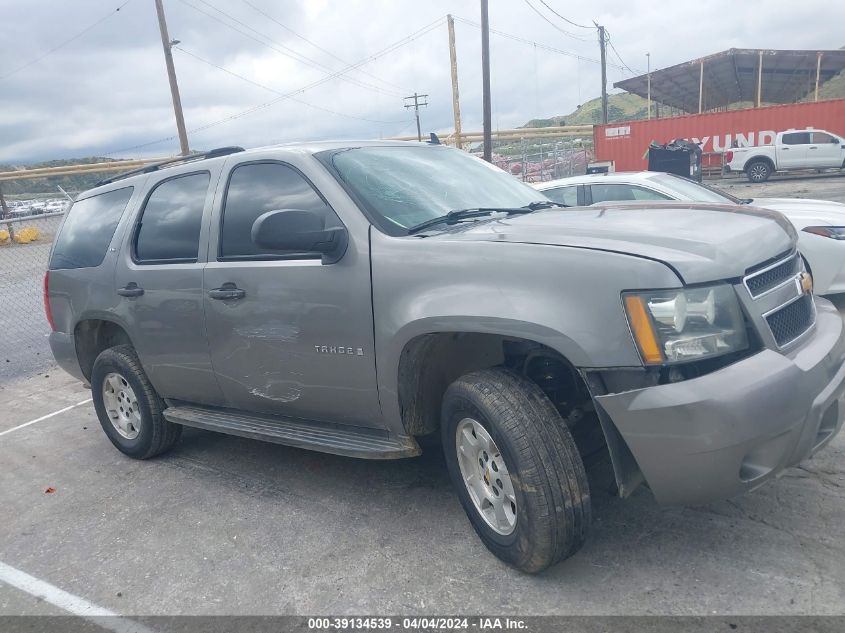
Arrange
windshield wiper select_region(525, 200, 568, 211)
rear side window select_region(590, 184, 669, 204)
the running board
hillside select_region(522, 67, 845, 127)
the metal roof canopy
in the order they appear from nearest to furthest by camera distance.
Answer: the running board
windshield wiper select_region(525, 200, 568, 211)
rear side window select_region(590, 184, 669, 204)
the metal roof canopy
hillside select_region(522, 67, 845, 127)

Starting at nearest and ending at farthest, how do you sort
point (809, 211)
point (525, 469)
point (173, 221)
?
point (525, 469) → point (173, 221) → point (809, 211)

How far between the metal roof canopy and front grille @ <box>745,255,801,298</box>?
33662 mm

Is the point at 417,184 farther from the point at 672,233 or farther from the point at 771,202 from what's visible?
the point at 771,202

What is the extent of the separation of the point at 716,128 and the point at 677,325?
31099 millimetres

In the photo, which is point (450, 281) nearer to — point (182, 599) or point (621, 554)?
point (621, 554)

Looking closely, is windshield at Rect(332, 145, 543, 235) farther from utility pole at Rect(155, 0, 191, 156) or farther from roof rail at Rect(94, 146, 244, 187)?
utility pole at Rect(155, 0, 191, 156)

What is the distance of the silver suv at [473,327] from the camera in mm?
2508

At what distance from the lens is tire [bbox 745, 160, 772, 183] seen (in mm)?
27000

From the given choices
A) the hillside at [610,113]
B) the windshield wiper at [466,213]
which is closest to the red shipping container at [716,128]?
the windshield wiper at [466,213]

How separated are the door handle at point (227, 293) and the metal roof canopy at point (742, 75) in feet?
112

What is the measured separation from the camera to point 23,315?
10656 mm

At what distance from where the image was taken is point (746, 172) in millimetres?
27391

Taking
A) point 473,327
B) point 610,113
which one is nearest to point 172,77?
point 473,327

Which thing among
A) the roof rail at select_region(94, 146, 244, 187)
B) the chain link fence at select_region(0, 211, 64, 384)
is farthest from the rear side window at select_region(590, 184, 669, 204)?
the chain link fence at select_region(0, 211, 64, 384)
